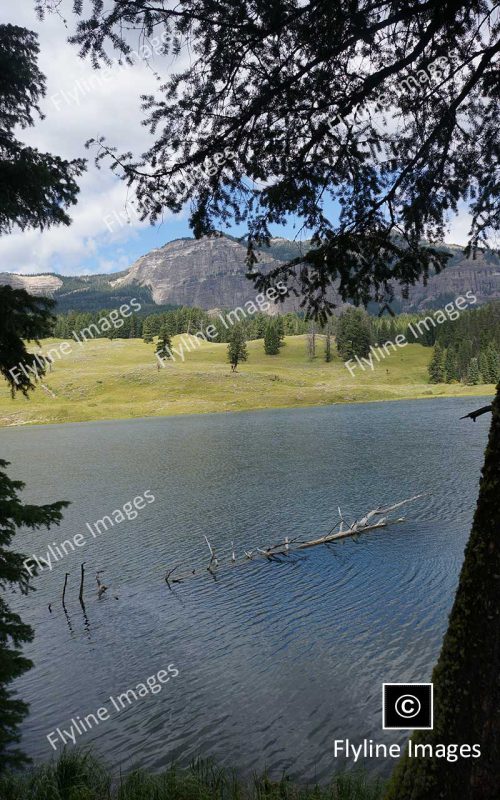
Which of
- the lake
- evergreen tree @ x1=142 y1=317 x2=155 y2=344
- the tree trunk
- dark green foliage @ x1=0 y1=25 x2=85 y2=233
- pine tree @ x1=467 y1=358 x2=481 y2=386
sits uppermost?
evergreen tree @ x1=142 y1=317 x2=155 y2=344

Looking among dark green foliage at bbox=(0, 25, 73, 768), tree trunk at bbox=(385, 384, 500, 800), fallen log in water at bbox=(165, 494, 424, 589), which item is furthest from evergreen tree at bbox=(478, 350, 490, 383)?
tree trunk at bbox=(385, 384, 500, 800)

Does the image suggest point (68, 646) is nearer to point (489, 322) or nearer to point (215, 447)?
point (215, 447)

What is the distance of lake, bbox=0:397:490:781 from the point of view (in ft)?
37.6

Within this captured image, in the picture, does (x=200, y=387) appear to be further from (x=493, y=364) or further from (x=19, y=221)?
(x=19, y=221)

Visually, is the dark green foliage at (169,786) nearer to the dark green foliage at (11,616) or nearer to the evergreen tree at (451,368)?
the dark green foliage at (11,616)

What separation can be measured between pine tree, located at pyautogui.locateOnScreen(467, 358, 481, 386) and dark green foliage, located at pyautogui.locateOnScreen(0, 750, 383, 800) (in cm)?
12940

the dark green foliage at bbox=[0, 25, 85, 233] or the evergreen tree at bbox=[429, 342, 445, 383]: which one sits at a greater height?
the dark green foliage at bbox=[0, 25, 85, 233]

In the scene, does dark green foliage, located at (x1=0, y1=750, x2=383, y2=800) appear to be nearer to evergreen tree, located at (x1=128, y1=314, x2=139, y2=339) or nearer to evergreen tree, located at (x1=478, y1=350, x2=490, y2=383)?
evergreen tree, located at (x1=478, y1=350, x2=490, y2=383)

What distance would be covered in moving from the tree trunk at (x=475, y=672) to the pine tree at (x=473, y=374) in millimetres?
133811

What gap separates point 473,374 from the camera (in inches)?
4980

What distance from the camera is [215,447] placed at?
201 feet

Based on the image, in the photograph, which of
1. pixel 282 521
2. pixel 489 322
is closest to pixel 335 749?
pixel 282 521

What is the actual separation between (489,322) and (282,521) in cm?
13319

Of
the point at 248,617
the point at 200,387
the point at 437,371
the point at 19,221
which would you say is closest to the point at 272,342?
the point at 200,387
